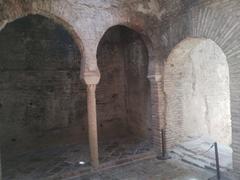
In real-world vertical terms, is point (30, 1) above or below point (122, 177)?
above

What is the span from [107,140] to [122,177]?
312 cm

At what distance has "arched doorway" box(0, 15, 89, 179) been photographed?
714 cm

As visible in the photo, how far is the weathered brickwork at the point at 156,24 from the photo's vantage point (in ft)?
14.6

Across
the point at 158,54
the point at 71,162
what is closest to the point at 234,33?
the point at 158,54

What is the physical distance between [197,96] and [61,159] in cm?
451

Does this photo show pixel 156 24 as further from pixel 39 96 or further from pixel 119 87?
pixel 39 96

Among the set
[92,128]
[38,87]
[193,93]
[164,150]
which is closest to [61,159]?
[92,128]

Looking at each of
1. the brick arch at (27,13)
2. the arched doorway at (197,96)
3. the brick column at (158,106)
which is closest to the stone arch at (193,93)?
the arched doorway at (197,96)

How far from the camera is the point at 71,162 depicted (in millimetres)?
6148

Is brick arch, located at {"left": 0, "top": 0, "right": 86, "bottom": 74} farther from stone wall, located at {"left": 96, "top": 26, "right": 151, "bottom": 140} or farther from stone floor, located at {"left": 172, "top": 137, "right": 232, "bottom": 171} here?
stone floor, located at {"left": 172, "top": 137, "right": 232, "bottom": 171}

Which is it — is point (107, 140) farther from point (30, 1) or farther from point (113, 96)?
point (30, 1)

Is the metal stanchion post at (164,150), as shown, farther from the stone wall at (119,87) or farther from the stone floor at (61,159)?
the stone wall at (119,87)

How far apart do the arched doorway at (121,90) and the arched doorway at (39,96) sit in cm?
83

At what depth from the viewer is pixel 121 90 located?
355 inches
